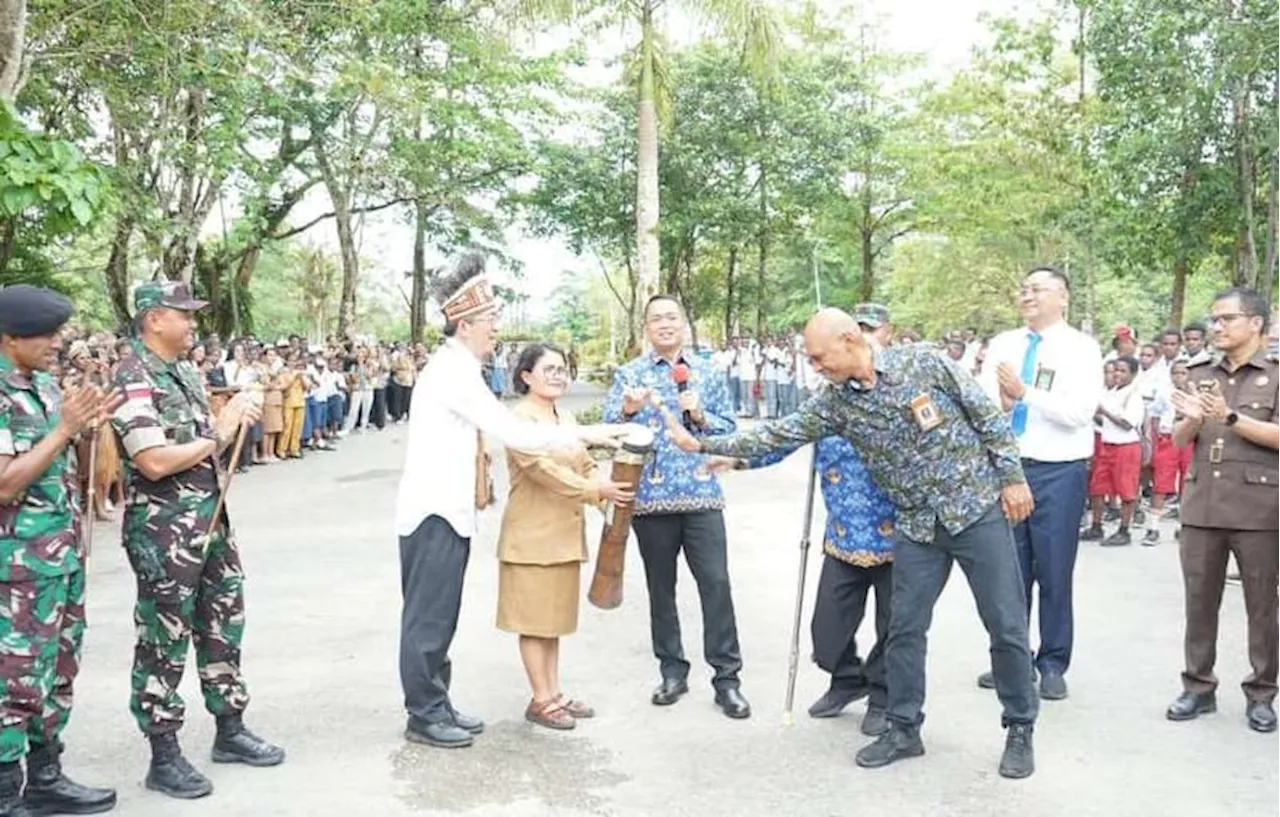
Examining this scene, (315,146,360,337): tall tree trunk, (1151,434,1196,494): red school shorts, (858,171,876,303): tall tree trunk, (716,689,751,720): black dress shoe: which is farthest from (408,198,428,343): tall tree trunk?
(716,689,751,720): black dress shoe

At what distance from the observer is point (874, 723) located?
15.8 feet

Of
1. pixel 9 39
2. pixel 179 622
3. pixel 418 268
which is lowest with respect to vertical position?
pixel 179 622

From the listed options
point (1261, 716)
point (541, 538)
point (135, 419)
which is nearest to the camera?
point (135, 419)

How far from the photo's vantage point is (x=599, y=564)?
501cm

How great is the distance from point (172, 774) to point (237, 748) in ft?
1.06

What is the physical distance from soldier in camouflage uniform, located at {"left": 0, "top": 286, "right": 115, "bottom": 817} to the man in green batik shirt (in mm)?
2598

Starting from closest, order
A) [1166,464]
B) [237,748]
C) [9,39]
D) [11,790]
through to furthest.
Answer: [11,790] → [237,748] → [9,39] → [1166,464]

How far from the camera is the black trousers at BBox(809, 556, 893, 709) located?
4.91 m

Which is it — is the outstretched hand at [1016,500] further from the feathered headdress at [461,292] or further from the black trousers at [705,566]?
the feathered headdress at [461,292]

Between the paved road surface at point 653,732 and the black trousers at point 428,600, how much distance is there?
0.95 ft

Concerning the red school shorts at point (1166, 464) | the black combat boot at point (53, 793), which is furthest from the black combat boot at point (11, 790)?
the red school shorts at point (1166, 464)

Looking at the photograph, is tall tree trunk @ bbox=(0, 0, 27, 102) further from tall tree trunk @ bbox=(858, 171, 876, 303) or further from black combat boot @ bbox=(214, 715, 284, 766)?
tall tree trunk @ bbox=(858, 171, 876, 303)

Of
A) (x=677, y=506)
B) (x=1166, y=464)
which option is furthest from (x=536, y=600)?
(x=1166, y=464)

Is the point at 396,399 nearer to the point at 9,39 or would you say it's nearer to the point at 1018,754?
the point at 9,39
